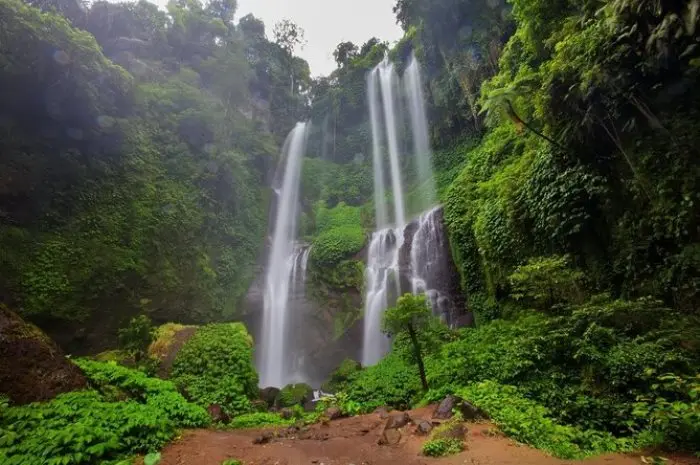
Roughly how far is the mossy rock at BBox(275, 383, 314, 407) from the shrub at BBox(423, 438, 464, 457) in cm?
708

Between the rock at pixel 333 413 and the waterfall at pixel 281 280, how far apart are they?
8.90 m

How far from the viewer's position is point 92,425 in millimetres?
4945

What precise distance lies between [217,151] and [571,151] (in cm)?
1736

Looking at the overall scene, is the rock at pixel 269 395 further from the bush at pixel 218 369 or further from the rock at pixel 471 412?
the rock at pixel 471 412

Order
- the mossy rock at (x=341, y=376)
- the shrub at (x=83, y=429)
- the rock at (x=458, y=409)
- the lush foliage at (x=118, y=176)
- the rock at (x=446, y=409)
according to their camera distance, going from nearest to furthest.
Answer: the shrub at (x=83, y=429) → the rock at (x=458, y=409) → the rock at (x=446, y=409) → the mossy rock at (x=341, y=376) → the lush foliage at (x=118, y=176)

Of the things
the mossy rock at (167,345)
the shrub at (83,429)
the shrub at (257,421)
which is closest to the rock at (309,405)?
the shrub at (257,421)

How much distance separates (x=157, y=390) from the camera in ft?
23.9

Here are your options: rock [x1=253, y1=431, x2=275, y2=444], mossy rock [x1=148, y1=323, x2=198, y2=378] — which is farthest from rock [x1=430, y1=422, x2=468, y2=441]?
mossy rock [x1=148, y1=323, x2=198, y2=378]

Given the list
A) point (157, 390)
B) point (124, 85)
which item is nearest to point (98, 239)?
point (124, 85)

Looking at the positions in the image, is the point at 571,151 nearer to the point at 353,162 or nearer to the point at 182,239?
the point at 182,239

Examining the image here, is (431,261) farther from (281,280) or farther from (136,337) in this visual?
(136,337)

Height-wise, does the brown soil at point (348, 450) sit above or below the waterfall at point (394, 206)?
below

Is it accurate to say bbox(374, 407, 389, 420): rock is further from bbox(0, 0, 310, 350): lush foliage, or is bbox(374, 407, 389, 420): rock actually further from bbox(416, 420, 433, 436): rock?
bbox(0, 0, 310, 350): lush foliage

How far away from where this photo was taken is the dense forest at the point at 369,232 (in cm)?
546
